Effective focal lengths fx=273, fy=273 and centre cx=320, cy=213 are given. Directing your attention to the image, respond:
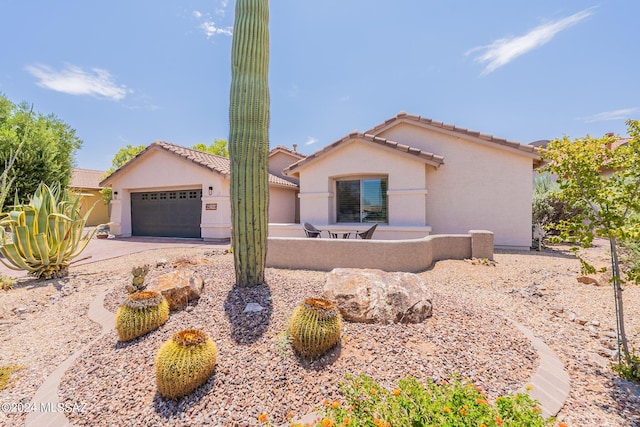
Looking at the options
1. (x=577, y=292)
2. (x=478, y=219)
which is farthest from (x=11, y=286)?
(x=478, y=219)

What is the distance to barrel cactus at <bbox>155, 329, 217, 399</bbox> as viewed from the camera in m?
2.76

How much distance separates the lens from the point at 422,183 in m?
10.5

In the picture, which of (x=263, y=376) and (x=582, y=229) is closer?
(x=263, y=376)

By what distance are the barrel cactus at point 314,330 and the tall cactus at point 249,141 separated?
187 cm

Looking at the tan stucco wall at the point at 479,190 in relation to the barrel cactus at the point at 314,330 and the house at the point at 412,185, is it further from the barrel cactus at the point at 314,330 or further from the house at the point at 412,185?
the barrel cactus at the point at 314,330

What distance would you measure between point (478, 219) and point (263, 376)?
1071cm

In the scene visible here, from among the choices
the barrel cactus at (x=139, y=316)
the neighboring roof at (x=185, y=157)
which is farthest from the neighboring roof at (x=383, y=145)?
the barrel cactus at (x=139, y=316)

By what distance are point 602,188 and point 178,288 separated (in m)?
6.24

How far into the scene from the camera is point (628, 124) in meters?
3.44

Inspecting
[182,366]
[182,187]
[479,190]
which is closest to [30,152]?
[182,187]

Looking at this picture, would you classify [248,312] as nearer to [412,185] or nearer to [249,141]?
[249,141]

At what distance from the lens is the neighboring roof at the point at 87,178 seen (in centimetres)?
2701

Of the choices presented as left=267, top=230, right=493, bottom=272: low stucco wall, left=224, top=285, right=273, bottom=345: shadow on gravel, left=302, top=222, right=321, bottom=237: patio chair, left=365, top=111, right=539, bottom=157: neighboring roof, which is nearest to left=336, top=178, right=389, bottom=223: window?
left=302, top=222, right=321, bottom=237: patio chair

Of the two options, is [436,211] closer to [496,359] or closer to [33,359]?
[496,359]
